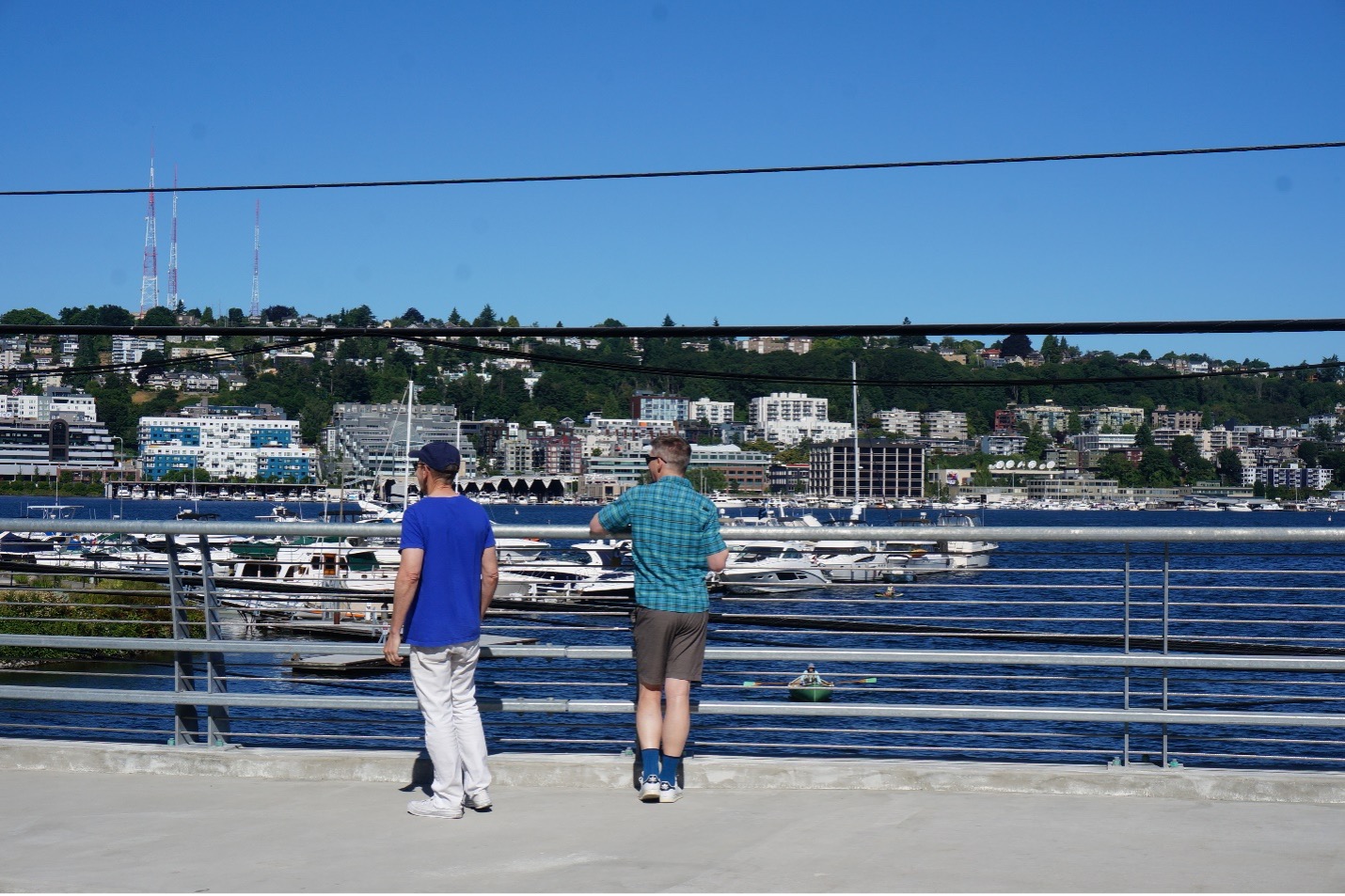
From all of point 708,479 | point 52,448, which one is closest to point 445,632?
point 708,479

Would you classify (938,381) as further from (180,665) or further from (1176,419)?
(1176,419)

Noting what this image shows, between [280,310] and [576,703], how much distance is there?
16031 cm

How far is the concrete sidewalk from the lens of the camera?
5.04 metres

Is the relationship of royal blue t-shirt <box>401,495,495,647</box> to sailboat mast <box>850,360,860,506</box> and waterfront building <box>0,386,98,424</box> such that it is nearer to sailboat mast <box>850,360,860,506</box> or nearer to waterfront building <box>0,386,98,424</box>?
sailboat mast <box>850,360,860,506</box>

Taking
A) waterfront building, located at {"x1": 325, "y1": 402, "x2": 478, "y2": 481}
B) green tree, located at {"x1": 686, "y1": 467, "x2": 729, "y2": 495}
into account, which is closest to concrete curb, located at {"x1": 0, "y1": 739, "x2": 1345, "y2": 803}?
waterfront building, located at {"x1": 325, "y1": 402, "x2": 478, "y2": 481}

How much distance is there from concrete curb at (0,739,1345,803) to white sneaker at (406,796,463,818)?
64cm

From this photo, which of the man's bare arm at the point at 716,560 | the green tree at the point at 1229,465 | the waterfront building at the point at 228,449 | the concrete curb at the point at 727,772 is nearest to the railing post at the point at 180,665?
the concrete curb at the point at 727,772

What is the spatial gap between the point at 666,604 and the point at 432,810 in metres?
1.34

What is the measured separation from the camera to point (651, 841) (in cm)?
563

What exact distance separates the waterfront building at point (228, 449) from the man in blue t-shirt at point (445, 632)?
18128 centimetres

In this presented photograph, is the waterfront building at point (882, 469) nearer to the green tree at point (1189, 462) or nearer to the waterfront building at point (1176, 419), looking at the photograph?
the waterfront building at point (1176, 419)

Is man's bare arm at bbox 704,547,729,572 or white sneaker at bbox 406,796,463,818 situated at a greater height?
man's bare arm at bbox 704,547,729,572

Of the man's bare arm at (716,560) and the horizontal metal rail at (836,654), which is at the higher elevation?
the man's bare arm at (716,560)

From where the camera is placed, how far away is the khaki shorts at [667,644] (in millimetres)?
6309
